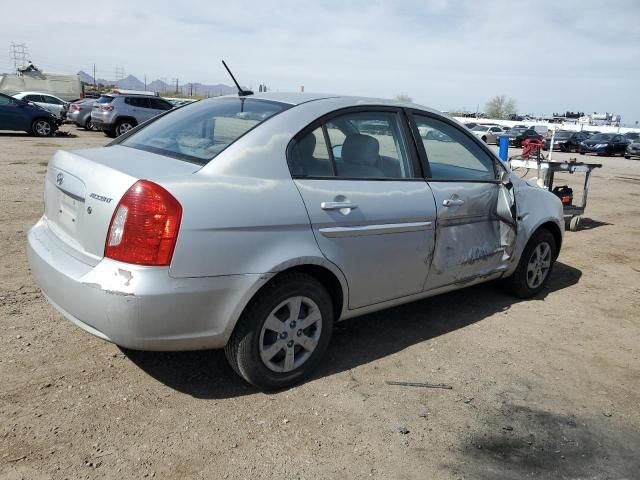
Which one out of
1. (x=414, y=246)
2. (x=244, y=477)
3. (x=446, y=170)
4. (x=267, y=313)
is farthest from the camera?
(x=446, y=170)

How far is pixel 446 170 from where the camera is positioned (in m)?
4.12

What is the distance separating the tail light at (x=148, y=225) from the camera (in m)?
2.62

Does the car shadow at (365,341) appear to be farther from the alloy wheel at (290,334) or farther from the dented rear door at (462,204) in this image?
the dented rear door at (462,204)

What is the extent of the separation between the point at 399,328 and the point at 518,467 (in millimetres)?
1647

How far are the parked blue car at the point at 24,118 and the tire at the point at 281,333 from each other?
1912cm

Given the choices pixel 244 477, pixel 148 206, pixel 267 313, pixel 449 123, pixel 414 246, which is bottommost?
pixel 244 477

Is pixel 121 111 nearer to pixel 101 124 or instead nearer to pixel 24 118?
pixel 101 124

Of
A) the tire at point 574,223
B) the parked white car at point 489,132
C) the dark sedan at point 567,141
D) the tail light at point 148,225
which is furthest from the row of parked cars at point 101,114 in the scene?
the dark sedan at point 567,141

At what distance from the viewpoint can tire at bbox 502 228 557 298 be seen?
192 inches

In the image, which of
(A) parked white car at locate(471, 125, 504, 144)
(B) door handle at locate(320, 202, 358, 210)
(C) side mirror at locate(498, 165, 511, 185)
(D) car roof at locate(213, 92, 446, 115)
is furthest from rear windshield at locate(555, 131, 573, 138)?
(B) door handle at locate(320, 202, 358, 210)

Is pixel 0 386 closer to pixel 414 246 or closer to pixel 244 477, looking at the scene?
pixel 244 477

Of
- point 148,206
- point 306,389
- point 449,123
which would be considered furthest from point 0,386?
point 449,123

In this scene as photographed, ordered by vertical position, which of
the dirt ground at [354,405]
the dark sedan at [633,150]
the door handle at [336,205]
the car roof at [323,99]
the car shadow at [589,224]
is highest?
the car roof at [323,99]

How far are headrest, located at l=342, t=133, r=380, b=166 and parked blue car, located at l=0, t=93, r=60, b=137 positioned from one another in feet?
61.5
